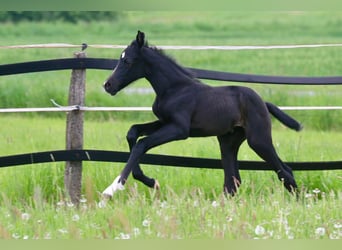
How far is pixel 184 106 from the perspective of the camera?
25.0ft

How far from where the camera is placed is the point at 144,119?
13195 mm

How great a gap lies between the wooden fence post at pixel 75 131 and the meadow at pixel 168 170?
0.37 feet

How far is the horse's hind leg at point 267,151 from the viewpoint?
781 centimetres

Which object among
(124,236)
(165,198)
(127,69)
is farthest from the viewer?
(165,198)

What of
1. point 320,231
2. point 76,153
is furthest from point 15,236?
point 76,153

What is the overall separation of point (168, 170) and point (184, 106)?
45.0 inches

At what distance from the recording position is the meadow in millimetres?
5695

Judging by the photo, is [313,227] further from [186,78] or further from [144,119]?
[144,119]

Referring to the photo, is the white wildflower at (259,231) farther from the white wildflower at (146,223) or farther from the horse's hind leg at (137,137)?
the horse's hind leg at (137,137)

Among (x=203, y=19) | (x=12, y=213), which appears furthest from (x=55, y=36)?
(x=12, y=213)

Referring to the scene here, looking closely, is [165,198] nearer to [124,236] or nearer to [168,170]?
[168,170]

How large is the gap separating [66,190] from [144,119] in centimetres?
542

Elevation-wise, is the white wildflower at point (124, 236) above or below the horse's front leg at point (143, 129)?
below

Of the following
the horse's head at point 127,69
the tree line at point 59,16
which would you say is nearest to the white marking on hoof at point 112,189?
the horse's head at point 127,69
